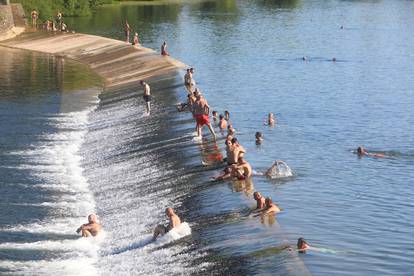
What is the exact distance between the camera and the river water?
2278 centimetres

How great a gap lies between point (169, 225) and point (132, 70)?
1332 inches

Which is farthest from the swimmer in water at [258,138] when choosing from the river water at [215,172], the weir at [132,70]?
the weir at [132,70]

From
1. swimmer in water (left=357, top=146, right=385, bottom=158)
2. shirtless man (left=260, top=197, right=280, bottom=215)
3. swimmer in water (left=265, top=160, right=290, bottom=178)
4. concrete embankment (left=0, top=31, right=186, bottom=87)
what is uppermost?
shirtless man (left=260, top=197, right=280, bottom=215)

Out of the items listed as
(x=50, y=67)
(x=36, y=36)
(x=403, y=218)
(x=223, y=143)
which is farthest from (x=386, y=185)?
(x=36, y=36)

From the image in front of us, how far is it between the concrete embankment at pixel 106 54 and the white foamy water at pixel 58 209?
13.7 metres

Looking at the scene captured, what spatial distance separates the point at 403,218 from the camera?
85.6 ft

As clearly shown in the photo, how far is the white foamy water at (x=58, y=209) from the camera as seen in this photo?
78.0 feet

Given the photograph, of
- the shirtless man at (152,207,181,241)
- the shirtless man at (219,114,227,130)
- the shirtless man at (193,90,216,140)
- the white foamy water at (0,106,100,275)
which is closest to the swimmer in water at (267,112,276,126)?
the shirtless man at (219,114,227,130)

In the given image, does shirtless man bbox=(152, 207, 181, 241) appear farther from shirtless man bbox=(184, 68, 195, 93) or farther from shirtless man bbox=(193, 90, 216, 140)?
shirtless man bbox=(184, 68, 195, 93)

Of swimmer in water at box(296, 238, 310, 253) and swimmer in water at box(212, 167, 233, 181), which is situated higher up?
swimmer in water at box(296, 238, 310, 253)

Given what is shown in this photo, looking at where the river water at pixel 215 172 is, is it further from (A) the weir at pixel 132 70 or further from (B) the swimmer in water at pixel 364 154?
(B) the swimmer in water at pixel 364 154

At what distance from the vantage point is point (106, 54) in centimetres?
6588

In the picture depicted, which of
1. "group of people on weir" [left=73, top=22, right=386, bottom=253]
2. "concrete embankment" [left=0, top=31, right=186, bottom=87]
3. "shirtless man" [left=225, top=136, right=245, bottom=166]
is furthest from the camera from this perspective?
"concrete embankment" [left=0, top=31, right=186, bottom=87]

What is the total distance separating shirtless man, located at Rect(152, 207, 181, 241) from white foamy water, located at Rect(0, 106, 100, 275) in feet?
6.36
